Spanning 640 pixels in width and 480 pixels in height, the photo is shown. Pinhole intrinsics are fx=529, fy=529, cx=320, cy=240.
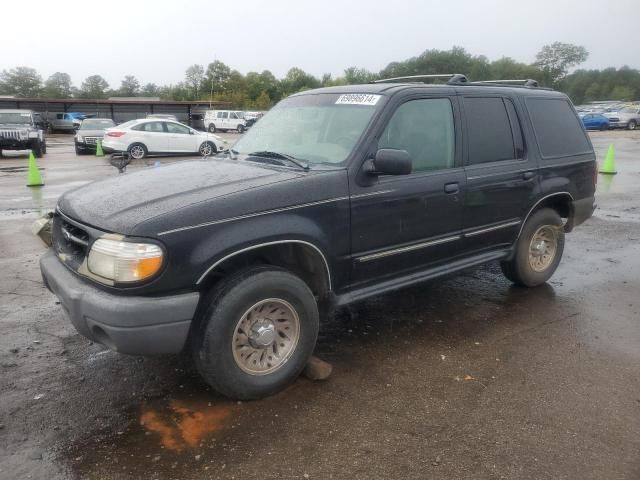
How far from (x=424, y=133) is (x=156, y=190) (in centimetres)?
204

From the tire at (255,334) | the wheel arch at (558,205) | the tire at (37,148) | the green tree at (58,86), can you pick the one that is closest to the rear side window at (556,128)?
the wheel arch at (558,205)

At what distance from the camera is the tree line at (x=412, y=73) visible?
9154 cm

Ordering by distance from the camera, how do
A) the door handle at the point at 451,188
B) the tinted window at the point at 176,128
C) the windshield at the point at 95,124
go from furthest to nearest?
the windshield at the point at 95,124
the tinted window at the point at 176,128
the door handle at the point at 451,188

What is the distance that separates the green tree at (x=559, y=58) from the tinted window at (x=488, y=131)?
115040mm

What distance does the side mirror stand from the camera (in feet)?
11.3

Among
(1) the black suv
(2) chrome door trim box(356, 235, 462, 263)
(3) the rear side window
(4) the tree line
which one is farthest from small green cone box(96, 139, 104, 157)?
(4) the tree line

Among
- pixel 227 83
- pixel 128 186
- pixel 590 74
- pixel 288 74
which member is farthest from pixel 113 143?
pixel 590 74

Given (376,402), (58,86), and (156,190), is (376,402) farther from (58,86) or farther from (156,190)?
(58,86)

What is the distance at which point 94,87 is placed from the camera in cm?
11138

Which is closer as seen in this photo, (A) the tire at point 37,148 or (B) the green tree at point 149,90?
(A) the tire at point 37,148

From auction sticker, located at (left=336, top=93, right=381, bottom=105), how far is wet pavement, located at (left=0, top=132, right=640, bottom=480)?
183 centimetres

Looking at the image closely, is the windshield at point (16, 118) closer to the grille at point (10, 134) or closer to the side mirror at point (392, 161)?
the grille at point (10, 134)

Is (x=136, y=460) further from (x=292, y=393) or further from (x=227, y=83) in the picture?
(x=227, y=83)

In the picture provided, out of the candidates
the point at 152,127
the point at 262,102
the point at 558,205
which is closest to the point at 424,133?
the point at 558,205
